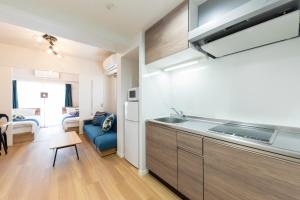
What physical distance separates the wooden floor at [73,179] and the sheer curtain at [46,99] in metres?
3.73

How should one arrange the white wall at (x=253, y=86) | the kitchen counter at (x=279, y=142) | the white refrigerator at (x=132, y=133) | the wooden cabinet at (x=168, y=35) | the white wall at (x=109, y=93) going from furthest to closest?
1. the white wall at (x=109, y=93)
2. the white refrigerator at (x=132, y=133)
3. the wooden cabinet at (x=168, y=35)
4. the white wall at (x=253, y=86)
5. the kitchen counter at (x=279, y=142)

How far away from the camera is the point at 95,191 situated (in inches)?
69.9

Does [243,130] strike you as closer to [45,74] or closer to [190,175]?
[190,175]

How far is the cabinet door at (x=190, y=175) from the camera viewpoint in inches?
53.7

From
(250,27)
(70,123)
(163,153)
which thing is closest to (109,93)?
(70,123)

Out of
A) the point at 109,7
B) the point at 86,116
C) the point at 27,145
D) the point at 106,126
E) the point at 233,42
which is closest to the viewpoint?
the point at 233,42

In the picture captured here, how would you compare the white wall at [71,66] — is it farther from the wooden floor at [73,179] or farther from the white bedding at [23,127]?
the wooden floor at [73,179]

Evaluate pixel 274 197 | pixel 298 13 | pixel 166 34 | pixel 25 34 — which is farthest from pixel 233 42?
pixel 25 34

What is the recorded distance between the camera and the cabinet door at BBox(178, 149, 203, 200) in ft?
4.47

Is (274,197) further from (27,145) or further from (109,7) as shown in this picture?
(27,145)

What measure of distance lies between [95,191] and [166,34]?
2320 mm

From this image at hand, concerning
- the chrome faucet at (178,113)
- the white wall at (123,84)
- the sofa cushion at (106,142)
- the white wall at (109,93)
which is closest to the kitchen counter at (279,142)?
the chrome faucet at (178,113)

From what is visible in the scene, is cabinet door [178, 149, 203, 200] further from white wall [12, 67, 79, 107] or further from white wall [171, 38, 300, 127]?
white wall [12, 67, 79, 107]

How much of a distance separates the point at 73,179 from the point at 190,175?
1.77 m
